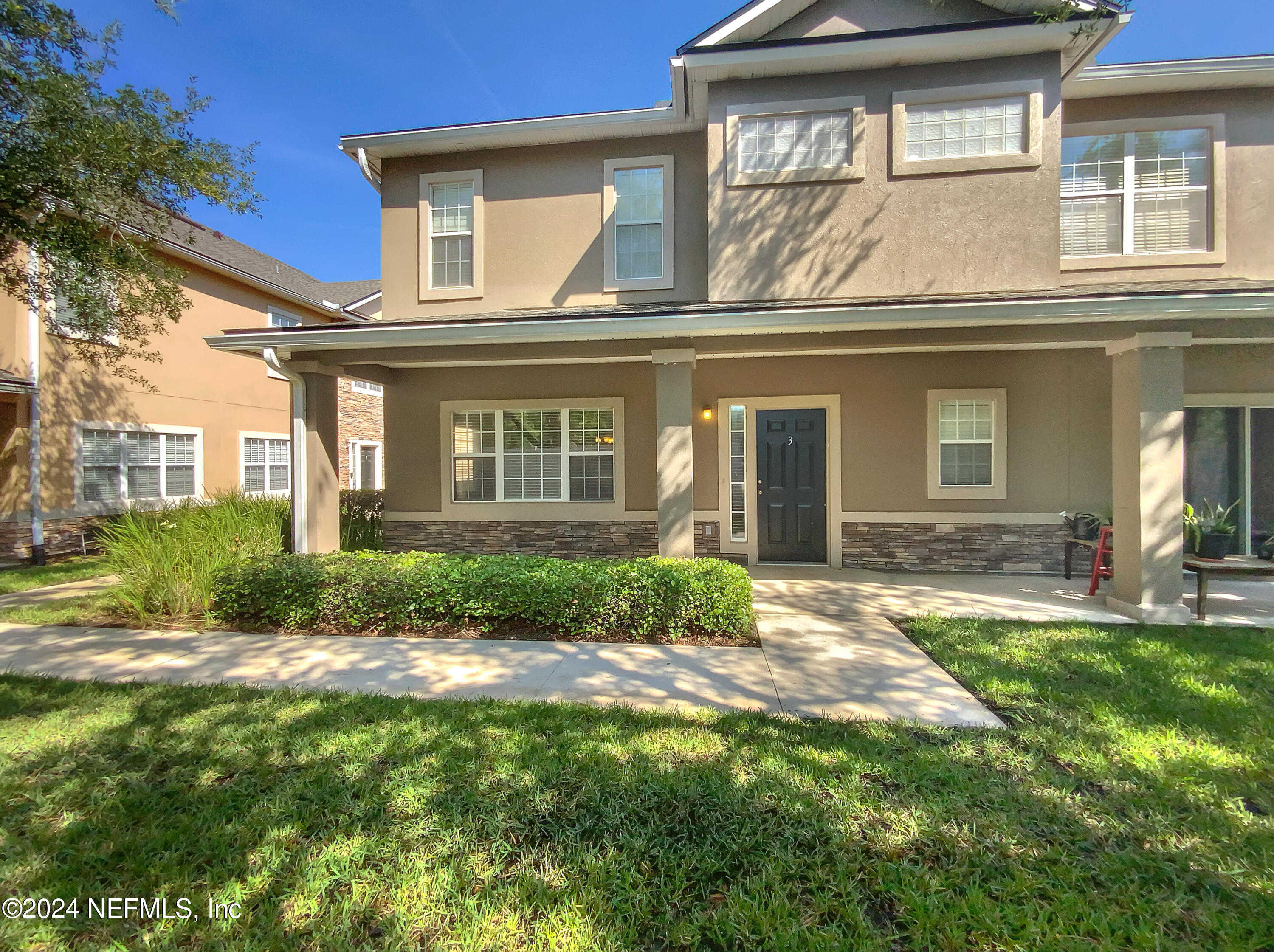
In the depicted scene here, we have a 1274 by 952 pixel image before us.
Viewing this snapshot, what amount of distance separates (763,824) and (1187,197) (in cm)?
972

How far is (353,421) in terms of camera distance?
1564 cm

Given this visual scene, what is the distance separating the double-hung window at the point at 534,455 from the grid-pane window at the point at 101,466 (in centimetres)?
696

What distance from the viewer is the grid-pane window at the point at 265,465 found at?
1316 centimetres

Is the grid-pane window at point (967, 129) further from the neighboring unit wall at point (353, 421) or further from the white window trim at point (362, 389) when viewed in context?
the white window trim at point (362, 389)

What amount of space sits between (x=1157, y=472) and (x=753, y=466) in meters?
4.42

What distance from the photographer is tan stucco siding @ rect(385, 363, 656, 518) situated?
8539 millimetres

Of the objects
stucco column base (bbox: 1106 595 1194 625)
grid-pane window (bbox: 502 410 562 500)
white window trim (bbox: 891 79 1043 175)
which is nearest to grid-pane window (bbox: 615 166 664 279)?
grid-pane window (bbox: 502 410 562 500)

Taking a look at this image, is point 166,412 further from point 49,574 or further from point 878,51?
point 878,51

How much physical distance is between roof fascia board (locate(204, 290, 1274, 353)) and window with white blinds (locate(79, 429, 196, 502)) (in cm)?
612

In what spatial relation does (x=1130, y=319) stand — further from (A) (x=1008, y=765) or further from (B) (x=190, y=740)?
(B) (x=190, y=740)

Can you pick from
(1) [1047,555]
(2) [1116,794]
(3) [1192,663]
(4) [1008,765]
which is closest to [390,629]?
(4) [1008,765]

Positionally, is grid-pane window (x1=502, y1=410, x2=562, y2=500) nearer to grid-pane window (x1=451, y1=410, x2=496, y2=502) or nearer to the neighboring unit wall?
grid-pane window (x1=451, y1=410, x2=496, y2=502)

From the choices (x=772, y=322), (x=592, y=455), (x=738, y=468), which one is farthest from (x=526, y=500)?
(x=772, y=322)

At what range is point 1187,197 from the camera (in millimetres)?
7223
